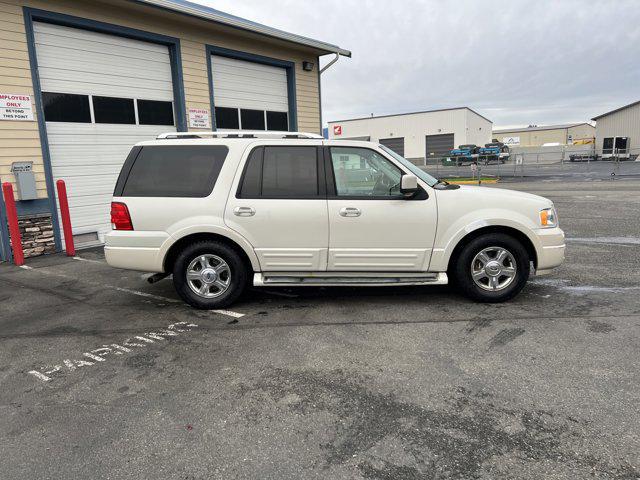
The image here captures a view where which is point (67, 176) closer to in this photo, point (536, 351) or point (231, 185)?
point (231, 185)

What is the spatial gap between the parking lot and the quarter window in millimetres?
1310

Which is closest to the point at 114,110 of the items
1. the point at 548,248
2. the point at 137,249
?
the point at 137,249

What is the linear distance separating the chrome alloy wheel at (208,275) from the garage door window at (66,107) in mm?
5755

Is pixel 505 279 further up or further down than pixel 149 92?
further down

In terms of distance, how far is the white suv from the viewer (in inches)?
199

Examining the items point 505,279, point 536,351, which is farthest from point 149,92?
point 536,351

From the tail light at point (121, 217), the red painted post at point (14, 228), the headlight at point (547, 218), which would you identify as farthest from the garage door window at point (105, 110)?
the headlight at point (547, 218)

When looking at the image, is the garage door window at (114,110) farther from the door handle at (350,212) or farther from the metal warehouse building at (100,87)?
the door handle at (350,212)

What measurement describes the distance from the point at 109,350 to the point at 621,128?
6868 centimetres

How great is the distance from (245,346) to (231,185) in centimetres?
184

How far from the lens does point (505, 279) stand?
17.1ft

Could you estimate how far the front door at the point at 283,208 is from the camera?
199 inches

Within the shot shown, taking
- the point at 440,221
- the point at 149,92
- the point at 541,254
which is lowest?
the point at 541,254

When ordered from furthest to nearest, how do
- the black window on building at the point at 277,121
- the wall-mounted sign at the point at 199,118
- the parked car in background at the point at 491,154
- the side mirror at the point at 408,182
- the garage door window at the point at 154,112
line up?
the parked car in background at the point at 491,154 → the black window on building at the point at 277,121 → the wall-mounted sign at the point at 199,118 → the garage door window at the point at 154,112 → the side mirror at the point at 408,182
